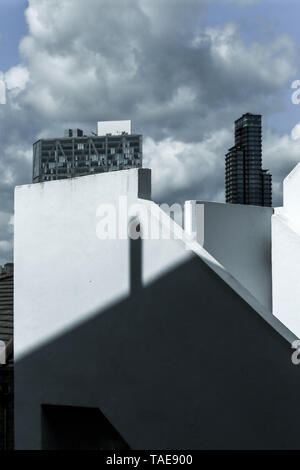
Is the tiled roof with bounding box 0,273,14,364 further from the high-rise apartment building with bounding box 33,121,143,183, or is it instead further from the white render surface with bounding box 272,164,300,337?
the high-rise apartment building with bounding box 33,121,143,183

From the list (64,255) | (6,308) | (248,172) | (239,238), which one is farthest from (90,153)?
(64,255)

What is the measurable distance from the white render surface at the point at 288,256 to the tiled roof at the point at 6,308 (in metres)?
4.65

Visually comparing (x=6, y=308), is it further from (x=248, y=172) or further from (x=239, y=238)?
(x=248, y=172)

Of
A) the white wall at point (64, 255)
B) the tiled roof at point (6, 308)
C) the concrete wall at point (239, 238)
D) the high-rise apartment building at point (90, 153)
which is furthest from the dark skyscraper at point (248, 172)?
the white wall at point (64, 255)

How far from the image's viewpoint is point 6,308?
9664mm

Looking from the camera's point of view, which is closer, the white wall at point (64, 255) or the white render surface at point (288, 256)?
the white wall at point (64, 255)

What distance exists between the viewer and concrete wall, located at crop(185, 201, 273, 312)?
27.2 feet

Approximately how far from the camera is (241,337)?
482cm

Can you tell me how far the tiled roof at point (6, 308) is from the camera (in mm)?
8420

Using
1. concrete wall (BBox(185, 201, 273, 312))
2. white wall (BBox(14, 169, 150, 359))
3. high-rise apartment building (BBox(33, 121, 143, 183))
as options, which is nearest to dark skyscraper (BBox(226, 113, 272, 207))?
high-rise apartment building (BBox(33, 121, 143, 183))

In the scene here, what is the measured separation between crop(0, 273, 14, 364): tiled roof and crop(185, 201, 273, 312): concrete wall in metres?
3.60

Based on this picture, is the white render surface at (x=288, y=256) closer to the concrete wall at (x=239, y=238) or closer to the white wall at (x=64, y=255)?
the concrete wall at (x=239, y=238)

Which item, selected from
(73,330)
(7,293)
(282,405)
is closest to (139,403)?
(73,330)
